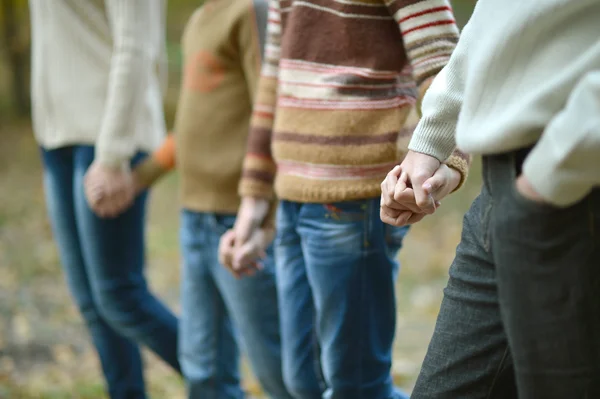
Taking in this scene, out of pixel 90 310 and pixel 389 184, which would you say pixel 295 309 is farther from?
pixel 90 310

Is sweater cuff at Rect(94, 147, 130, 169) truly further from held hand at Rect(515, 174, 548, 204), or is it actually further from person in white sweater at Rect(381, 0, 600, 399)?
held hand at Rect(515, 174, 548, 204)

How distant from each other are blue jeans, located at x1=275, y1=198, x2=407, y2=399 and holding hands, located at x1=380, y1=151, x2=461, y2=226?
0.29 m

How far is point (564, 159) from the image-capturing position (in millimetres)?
1101

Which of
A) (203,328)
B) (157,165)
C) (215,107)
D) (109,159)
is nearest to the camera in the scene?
(215,107)

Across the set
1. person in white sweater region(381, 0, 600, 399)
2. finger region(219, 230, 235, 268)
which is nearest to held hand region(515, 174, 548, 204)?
person in white sweater region(381, 0, 600, 399)

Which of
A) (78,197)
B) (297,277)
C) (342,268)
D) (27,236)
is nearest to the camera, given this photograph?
(342,268)

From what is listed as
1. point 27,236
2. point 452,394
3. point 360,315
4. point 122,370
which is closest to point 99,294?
point 122,370

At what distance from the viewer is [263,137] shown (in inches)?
84.7

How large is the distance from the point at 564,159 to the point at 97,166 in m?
1.85

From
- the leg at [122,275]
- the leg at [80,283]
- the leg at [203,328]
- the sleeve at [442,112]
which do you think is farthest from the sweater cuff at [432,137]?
the leg at [80,283]

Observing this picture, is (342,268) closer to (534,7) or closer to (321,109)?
(321,109)

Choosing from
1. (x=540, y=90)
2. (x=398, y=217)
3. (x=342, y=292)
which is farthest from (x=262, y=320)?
(x=540, y=90)

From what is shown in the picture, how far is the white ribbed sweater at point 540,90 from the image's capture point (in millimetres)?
1101

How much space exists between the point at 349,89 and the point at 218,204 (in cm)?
74
